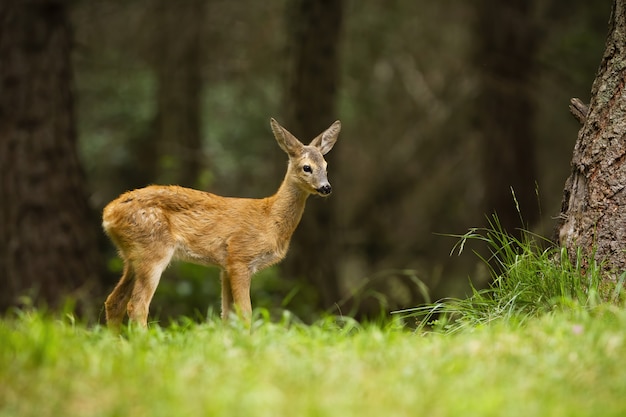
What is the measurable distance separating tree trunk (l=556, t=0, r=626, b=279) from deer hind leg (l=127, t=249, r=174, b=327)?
10.1 feet

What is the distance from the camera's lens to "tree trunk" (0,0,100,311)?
34.7 ft

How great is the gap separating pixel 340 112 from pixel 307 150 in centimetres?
1004

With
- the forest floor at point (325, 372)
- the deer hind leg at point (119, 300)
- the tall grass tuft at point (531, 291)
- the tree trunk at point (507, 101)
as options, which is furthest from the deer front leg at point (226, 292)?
the tree trunk at point (507, 101)

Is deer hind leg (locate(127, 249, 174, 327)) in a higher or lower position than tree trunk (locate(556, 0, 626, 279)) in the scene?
lower

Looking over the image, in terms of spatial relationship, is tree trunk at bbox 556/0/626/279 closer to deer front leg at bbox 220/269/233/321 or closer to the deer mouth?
the deer mouth

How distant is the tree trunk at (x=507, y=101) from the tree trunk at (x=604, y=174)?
6.94m

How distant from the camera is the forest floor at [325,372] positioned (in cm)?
382

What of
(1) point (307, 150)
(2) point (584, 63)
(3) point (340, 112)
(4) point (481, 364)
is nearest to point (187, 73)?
(3) point (340, 112)

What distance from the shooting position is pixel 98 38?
20188mm

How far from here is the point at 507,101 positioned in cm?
1365

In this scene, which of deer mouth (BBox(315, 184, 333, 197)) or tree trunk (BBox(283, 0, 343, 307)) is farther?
tree trunk (BBox(283, 0, 343, 307))

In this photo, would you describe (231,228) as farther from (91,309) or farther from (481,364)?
(481,364)

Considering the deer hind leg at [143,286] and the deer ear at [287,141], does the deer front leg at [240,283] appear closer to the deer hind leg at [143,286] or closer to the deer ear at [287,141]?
the deer hind leg at [143,286]

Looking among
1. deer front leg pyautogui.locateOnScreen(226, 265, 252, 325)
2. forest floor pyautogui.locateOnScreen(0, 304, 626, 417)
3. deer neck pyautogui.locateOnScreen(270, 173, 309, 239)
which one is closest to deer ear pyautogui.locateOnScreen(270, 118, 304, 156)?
deer neck pyautogui.locateOnScreen(270, 173, 309, 239)
